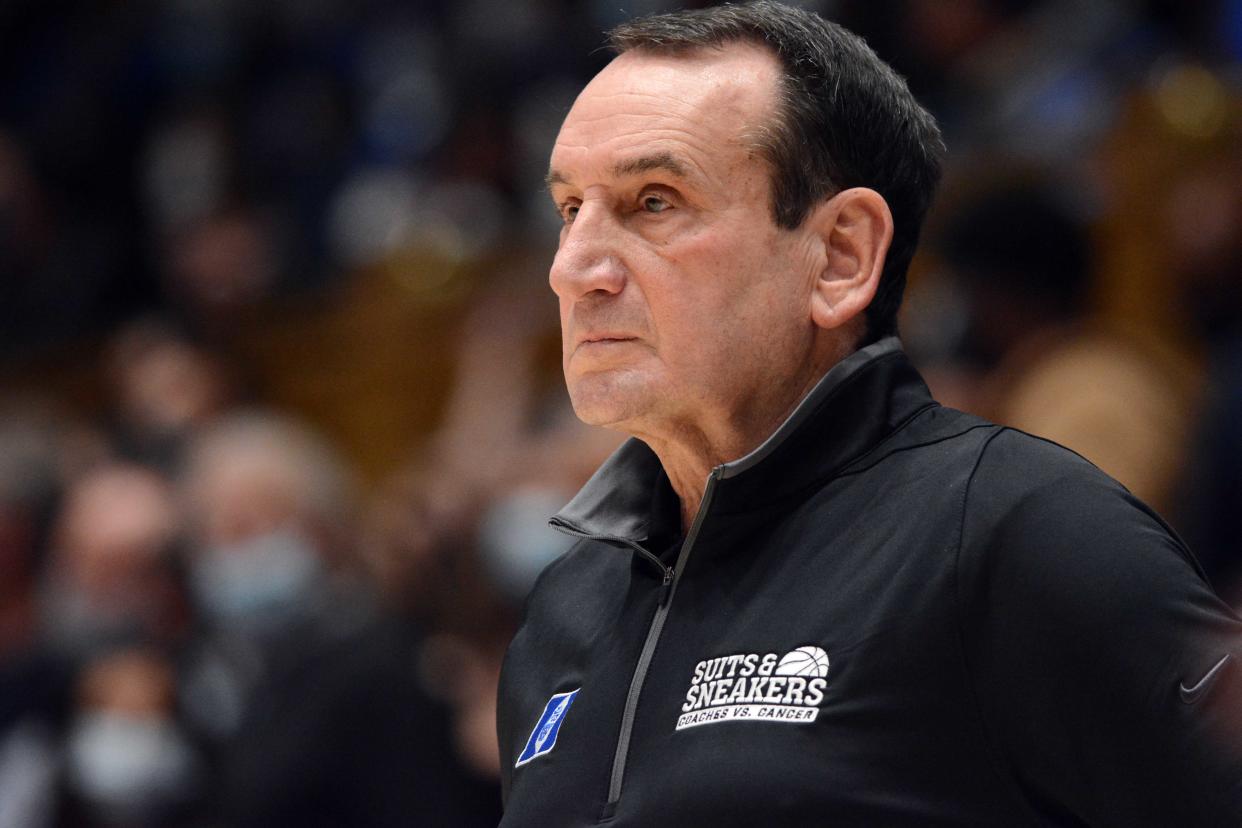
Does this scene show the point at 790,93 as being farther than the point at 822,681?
Yes

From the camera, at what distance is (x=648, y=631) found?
209cm

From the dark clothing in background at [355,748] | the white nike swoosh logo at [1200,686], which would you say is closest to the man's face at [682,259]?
the white nike swoosh logo at [1200,686]

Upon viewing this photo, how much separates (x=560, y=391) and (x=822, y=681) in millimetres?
4797

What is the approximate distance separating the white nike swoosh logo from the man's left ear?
0.67 meters

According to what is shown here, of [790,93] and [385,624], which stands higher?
[790,93]

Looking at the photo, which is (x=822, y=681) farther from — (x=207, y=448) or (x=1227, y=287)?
(x=207, y=448)

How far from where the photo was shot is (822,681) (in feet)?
6.00

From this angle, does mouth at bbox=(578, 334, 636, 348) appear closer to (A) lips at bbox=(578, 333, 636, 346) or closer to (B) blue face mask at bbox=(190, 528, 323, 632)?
(A) lips at bbox=(578, 333, 636, 346)

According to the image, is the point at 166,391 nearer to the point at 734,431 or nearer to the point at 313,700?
the point at 313,700

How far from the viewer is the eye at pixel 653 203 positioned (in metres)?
2.13

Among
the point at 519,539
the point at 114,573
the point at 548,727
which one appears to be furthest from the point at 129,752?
the point at 548,727

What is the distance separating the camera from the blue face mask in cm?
572

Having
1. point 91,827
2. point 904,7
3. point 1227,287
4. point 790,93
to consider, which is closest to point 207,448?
point 91,827

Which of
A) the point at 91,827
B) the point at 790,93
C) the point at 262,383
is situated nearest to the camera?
the point at 790,93
